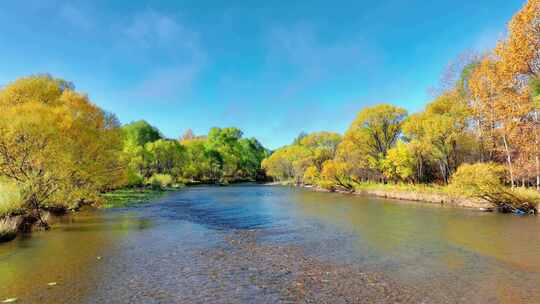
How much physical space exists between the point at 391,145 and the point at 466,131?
1717 cm

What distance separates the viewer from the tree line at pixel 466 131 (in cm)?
2525

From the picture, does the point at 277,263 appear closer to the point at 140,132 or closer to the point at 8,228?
the point at 8,228

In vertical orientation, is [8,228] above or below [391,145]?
below

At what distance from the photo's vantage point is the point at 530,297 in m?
9.20

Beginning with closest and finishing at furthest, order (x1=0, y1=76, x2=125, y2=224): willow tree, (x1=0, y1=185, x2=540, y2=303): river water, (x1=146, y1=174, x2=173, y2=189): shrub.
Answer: (x1=0, y1=185, x2=540, y2=303): river water
(x1=0, y1=76, x2=125, y2=224): willow tree
(x1=146, y1=174, x2=173, y2=189): shrub

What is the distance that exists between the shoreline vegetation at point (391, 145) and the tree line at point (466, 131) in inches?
4.9

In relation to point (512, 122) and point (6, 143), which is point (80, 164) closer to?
point (6, 143)

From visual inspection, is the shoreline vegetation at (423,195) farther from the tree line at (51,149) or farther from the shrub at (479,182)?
the tree line at (51,149)

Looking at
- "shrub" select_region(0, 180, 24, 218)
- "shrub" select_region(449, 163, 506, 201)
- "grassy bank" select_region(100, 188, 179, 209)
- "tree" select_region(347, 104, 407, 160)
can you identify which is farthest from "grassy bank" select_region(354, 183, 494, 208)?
"shrub" select_region(0, 180, 24, 218)

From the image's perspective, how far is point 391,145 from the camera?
58750 millimetres

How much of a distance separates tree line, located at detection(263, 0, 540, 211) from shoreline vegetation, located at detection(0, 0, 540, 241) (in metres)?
0.12

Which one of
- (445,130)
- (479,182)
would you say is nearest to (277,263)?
(479,182)

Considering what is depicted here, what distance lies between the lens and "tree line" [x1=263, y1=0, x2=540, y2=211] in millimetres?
25250

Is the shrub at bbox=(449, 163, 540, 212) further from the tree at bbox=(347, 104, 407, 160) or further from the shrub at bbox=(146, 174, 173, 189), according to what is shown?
the shrub at bbox=(146, 174, 173, 189)
